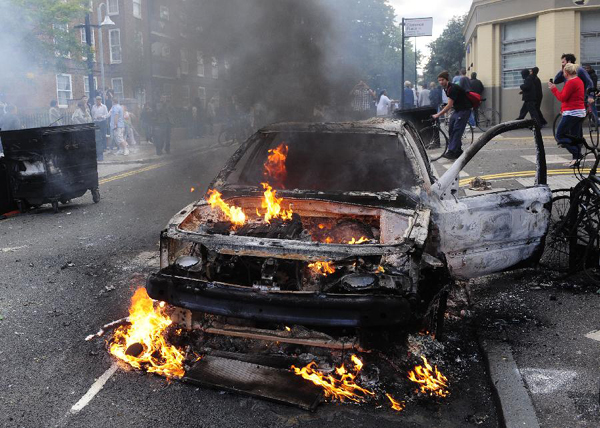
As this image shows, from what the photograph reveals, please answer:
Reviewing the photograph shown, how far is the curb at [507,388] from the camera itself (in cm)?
317

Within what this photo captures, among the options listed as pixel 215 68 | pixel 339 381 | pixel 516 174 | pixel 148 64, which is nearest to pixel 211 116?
pixel 148 64

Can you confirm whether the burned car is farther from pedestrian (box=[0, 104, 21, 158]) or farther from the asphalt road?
pedestrian (box=[0, 104, 21, 158])

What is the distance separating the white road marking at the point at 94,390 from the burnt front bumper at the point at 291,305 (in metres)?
0.65

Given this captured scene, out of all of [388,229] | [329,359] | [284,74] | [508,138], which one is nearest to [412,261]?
[388,229]

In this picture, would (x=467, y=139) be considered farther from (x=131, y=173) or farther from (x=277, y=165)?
(x=277, y=165)

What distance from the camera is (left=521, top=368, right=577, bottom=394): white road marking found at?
3.47 meters

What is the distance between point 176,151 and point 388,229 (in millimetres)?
16676

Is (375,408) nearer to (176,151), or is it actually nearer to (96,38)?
(176,151)

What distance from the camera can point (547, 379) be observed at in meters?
3.59

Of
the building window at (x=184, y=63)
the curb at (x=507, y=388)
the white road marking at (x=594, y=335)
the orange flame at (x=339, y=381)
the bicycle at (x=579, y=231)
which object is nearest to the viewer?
the curb at (x=507, y=388)

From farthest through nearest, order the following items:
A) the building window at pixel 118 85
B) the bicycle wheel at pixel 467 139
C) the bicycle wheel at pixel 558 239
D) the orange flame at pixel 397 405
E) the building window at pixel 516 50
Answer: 1. the building window at pixel 118 85
2. the building window at pixel 516 50
3. the bicycle wheel at pixel 467 139
4. the bicycle wheel at pixel 558 239
5. the orange flame at pixel 397 405

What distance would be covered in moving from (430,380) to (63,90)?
28467 mm

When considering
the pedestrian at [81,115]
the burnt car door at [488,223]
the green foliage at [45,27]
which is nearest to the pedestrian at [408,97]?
the pedestrian at [81,115]

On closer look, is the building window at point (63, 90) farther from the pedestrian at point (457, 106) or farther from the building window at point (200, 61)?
the pedestrian at point (457, 106)
